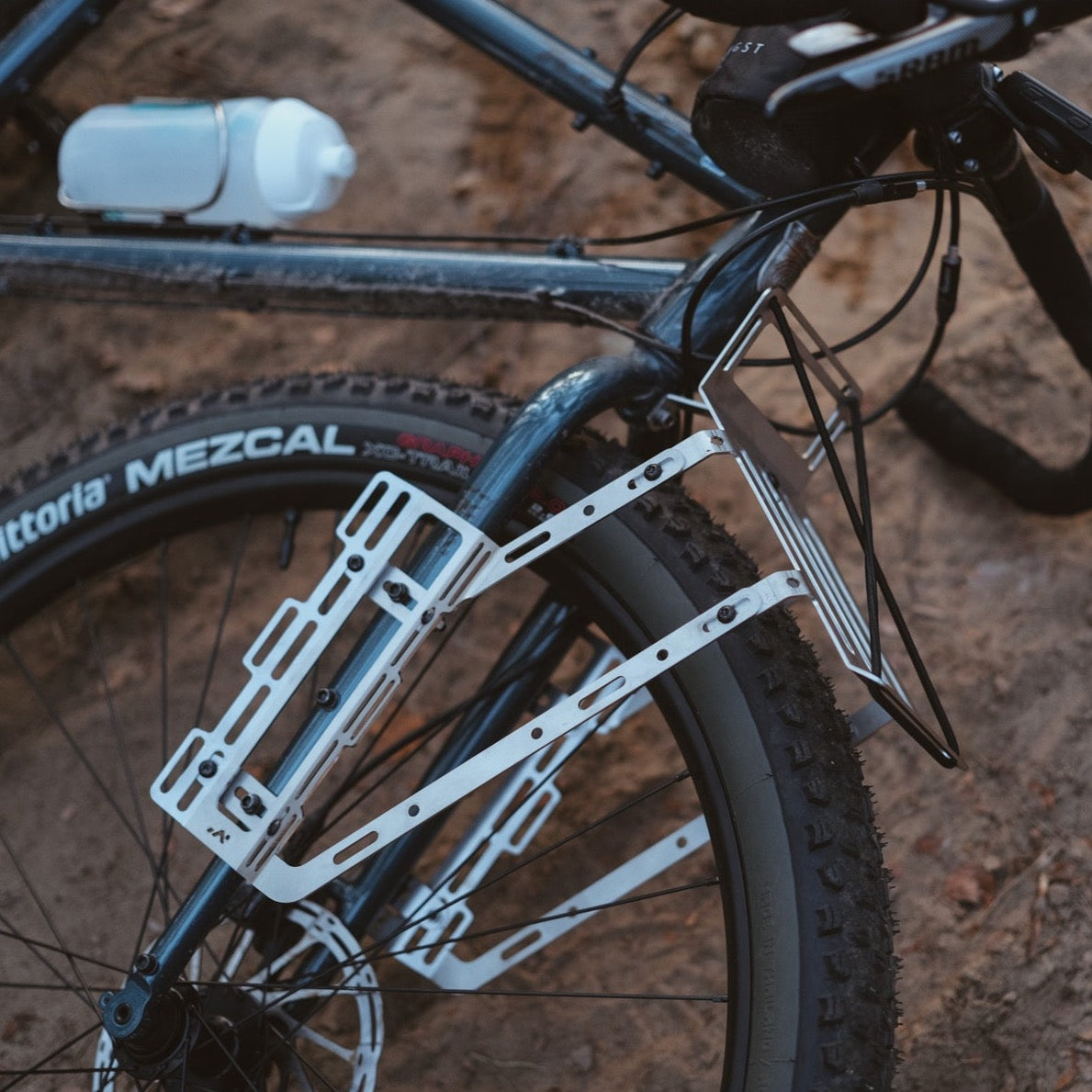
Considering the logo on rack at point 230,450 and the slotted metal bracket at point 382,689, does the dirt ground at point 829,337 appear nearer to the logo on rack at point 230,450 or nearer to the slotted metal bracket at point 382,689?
the logo on rack at point 230,450

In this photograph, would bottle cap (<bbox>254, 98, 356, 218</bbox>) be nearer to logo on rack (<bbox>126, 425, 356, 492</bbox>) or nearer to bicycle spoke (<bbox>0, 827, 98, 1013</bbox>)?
logo on rack (<bbox>126, 425, 356, 492</bbox>)

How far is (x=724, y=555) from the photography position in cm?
104

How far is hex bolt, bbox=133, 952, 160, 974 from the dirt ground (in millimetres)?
904

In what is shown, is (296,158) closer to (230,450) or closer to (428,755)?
(230,450)

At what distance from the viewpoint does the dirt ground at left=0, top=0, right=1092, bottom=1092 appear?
4.92 feet

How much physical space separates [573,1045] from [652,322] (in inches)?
35.2

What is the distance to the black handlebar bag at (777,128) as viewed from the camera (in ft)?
→ 3.09

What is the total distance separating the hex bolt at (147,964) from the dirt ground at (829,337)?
904mm

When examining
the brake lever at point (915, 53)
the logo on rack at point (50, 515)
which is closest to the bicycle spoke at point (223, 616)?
the logo on rack at point (50, 515)

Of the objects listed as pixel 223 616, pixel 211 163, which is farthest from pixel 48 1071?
pixel 211 163

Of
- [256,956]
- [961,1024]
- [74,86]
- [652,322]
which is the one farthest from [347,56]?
[961,1024]

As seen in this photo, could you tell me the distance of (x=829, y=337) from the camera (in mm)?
1937

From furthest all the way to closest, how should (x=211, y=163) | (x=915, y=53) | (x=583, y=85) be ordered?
(x=211, y=163), (x=583, y=85), (x=915, y=53)

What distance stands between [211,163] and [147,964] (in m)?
1.05
